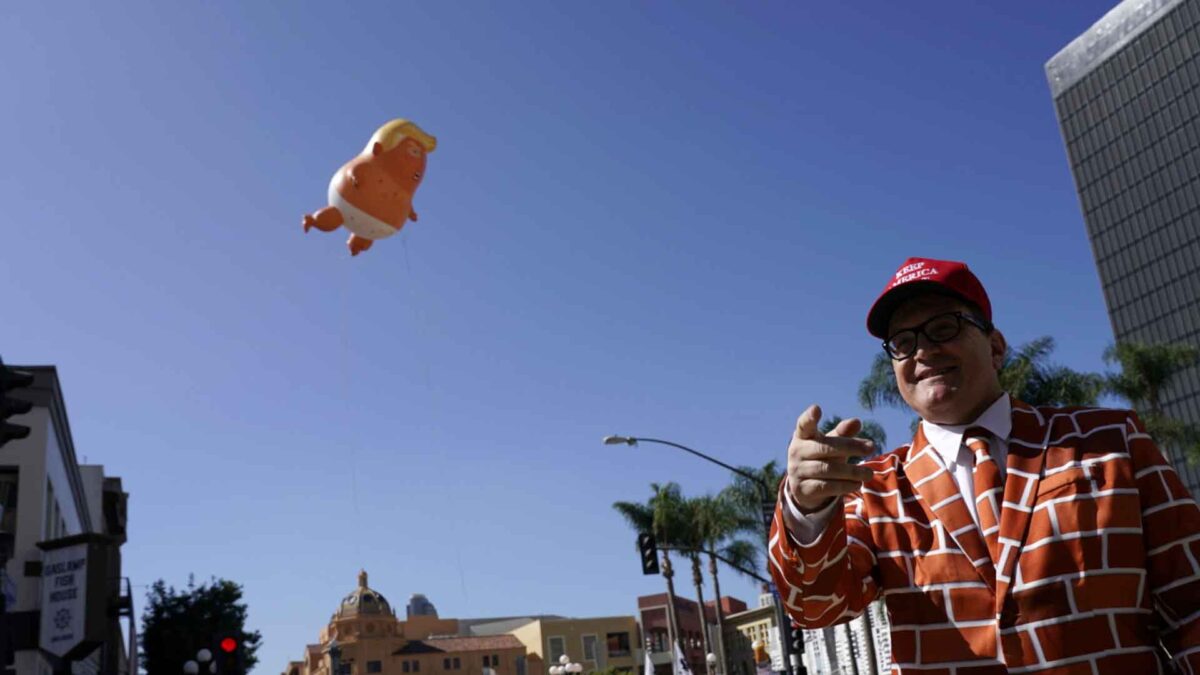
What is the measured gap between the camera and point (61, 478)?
114 ft

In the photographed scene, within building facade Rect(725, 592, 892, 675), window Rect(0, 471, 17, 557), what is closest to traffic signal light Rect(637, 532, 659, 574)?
building facade Rect(725, 592, 892, 675)

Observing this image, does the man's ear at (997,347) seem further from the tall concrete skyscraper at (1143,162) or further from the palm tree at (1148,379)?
the tall concrete skyscraper at (1143,162)

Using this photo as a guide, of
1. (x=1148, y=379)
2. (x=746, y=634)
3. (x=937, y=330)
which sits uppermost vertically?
(x=1148, y=379)

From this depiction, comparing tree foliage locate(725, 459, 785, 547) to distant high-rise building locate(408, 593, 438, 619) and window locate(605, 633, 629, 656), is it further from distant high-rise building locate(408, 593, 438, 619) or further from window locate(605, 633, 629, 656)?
distant high-rise building locate(408, 593, 438, 619)

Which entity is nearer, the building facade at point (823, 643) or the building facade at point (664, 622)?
the building facade at point (823, 643)

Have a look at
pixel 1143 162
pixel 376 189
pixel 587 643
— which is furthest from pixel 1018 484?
pixel 1143 162

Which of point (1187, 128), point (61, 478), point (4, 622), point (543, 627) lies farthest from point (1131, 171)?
point (4, 622)

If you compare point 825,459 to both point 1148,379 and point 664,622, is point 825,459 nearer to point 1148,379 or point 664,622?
point 1148,379

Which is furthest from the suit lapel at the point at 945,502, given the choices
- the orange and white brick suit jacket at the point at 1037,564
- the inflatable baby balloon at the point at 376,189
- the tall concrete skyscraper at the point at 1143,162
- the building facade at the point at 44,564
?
the tall concrete skyscraper at the point at 1143,162

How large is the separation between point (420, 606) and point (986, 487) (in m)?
131

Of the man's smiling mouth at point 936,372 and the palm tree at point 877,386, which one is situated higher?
the palm tree at point 877,386

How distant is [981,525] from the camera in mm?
2662

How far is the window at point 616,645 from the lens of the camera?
97.8 metres

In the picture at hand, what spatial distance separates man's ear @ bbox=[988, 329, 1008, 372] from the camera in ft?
9.79
